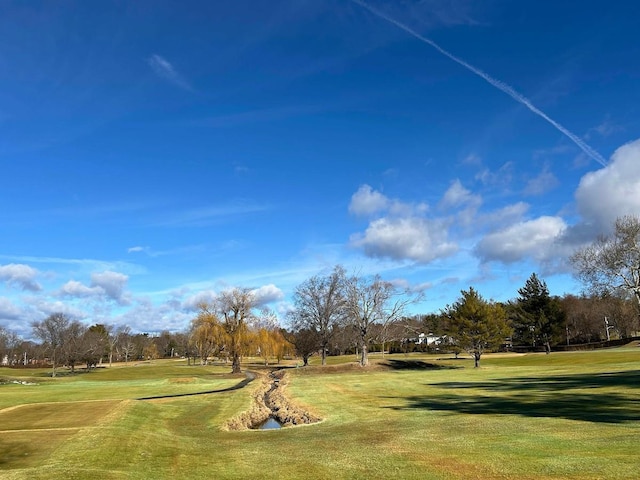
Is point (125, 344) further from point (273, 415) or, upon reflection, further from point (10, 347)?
point (273, 415)

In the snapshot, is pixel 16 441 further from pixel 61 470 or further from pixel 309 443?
pixel 309 443

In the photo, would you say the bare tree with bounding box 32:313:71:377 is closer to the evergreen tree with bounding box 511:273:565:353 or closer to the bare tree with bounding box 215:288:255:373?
the bare tree with bounding box 215:288:255:373

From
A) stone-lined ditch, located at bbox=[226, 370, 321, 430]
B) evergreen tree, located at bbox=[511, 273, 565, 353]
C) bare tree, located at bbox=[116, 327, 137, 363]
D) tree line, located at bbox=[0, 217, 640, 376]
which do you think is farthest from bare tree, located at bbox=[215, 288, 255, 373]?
bare tree, located at bbox=[116, 327, 137, 363]

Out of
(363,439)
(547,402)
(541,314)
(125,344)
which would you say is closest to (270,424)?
(363,439)

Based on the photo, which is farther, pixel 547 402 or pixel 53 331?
pixel 53 331

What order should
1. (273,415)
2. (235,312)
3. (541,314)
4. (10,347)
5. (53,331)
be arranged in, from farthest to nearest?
1. (10,347)
2. (53,331)
3. (541,314)
4. (235,312)
5. (273,415)

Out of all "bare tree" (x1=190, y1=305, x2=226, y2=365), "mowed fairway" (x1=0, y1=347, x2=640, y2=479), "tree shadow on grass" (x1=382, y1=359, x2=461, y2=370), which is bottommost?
"tree shadow on grass" (x1=382, y1=359, x2=461, y2=370)

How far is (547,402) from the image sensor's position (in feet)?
74.2

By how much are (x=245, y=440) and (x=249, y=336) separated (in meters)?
49.0

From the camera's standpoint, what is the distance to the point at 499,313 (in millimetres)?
63375

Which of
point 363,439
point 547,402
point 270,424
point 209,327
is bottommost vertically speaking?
point 270,424

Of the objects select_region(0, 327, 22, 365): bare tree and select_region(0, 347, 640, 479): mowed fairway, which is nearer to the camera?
select_region(0, 347, 640, 479): mowed fairway

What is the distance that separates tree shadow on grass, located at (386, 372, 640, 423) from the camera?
18.3m

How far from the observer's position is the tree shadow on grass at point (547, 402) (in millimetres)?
18312
